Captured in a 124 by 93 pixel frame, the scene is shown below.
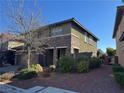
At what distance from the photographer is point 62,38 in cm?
2184

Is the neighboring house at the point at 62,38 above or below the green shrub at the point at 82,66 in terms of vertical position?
above

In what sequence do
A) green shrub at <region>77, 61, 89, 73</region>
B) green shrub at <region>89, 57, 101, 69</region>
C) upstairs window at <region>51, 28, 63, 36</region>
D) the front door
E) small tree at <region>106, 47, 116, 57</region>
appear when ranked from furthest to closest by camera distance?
small tree at <region>106, 47, 116, 57</region>, the front door, upstairs window at <region>51, 28, 63, 36</region>, green shrub at <region>89, 57, 101, 69</region>, green shrub at <region>77, 61, 89, 73</region>

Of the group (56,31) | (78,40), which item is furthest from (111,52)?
(56,31)

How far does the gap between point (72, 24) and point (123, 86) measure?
13.5m

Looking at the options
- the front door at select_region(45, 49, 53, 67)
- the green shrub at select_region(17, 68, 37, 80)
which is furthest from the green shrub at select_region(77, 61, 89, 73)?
the front door at select_region(45, 49, 53, 67)

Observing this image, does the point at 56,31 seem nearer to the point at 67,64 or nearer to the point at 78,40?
the point at 78,40

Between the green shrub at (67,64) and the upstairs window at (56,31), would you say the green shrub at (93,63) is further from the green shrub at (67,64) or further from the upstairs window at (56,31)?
the upstairs window at (56,31)

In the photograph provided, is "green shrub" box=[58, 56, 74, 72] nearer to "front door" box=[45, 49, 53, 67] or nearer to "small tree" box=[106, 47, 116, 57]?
"front door" box=[45, 49, 53, 67]

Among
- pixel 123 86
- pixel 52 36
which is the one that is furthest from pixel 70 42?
pixel 123 86

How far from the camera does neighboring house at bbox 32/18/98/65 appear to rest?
21233 mm

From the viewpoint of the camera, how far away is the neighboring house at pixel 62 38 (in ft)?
69.7

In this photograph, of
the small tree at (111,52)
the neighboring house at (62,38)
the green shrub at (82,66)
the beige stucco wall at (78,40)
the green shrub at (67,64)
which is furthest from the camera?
the small tree at (111,52)

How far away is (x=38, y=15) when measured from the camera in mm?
18719

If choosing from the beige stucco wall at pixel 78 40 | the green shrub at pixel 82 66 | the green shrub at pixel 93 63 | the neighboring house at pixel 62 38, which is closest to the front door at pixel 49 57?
the neighboring house at pixel 62 38
